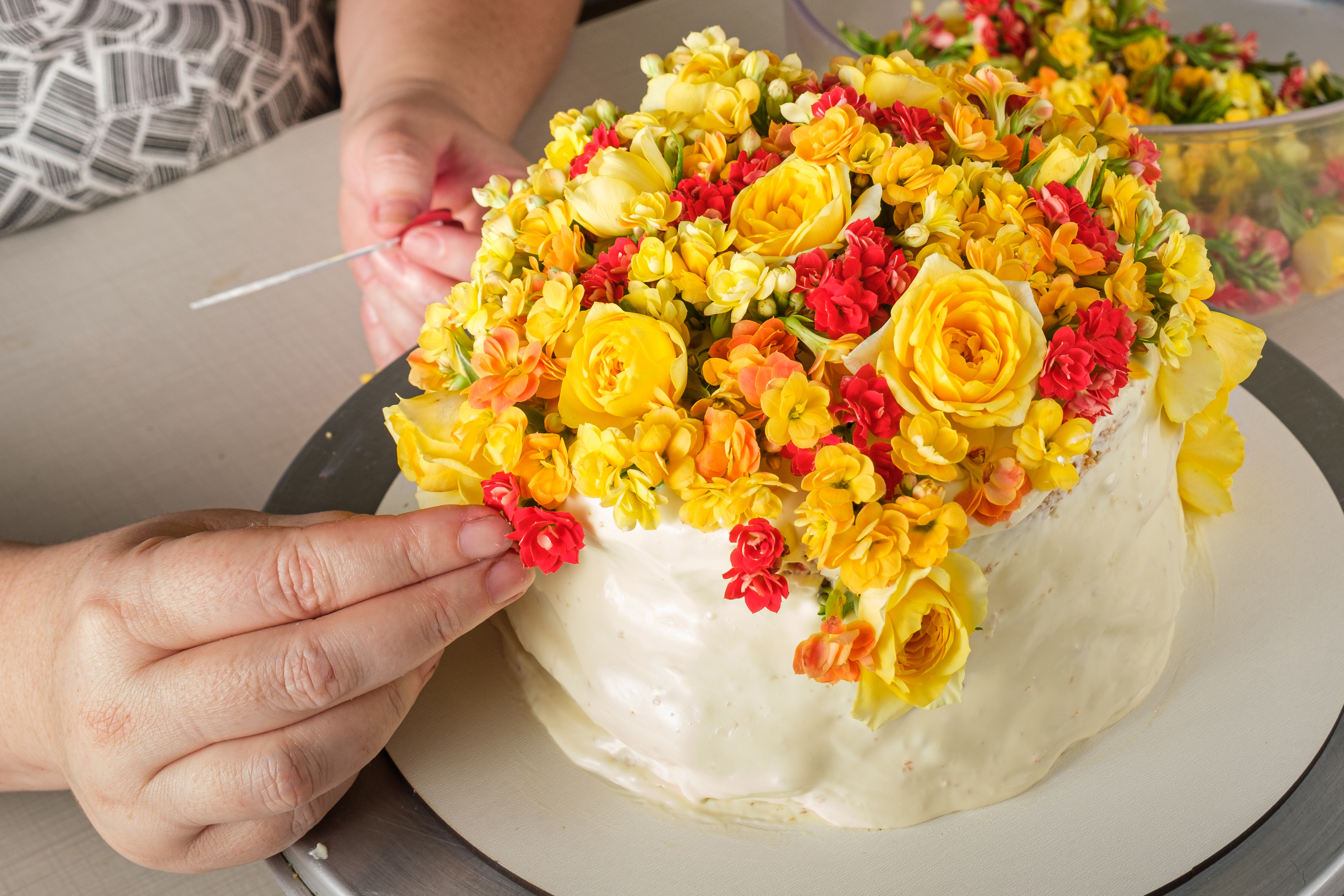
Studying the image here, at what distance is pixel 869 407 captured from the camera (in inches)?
22.0

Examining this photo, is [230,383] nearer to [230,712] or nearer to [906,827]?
[230,712]

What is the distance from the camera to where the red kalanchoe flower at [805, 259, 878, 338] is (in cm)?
57

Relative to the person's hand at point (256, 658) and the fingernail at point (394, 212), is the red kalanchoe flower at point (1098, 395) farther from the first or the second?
the fingernail at point (394, 212)

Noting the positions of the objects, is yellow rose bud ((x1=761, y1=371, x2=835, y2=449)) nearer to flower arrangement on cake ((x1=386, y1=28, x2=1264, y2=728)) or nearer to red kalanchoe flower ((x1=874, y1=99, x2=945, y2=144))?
flower arrangement on cake ((x1=386, y1=28, x2=1264, y2=728))

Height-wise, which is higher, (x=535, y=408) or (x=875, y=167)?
(x=875, y=167)

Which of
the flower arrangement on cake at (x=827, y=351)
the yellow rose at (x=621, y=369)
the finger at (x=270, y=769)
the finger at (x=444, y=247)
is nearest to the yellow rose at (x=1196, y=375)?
the flower arrangement on cake at (x=827, y=351)

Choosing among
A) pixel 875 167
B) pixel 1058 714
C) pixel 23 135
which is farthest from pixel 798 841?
pixel 23 135

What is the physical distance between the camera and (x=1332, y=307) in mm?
1208

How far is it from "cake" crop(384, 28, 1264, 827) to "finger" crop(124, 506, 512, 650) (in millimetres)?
34

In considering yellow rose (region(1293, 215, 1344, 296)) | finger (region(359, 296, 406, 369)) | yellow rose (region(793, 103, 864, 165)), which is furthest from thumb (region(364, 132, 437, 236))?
yellow rose (region(1293, 215, 1344, 296))

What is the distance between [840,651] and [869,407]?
14 centimetres

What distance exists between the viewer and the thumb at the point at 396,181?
1153 millimetres

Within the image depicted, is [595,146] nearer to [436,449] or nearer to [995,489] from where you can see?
[436,449]

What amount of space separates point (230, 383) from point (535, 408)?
767 mm
